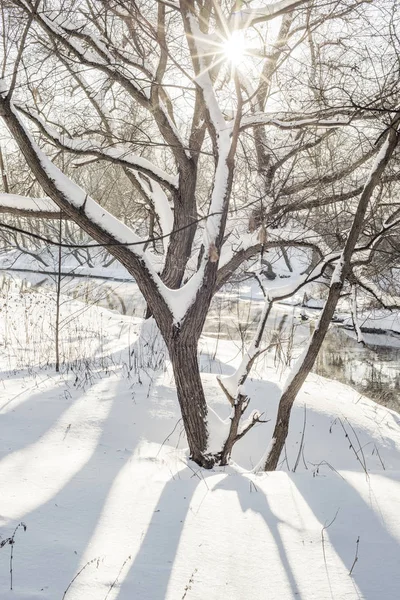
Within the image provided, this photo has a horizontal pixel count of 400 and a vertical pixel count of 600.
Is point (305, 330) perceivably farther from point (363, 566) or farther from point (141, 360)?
point (363, 566)

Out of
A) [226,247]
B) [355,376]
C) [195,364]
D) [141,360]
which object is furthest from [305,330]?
[195,364]

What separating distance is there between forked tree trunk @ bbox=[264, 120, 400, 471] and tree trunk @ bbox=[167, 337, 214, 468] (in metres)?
0.59

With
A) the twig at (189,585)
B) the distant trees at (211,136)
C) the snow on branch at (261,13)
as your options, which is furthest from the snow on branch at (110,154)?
the twig at (189,585)

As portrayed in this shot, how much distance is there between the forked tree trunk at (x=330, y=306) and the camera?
130 inches

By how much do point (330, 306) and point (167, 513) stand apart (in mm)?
2030

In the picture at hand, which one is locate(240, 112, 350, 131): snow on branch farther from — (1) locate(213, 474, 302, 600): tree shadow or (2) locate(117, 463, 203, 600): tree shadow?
(2) locate(117, 463, 203, 600): tree shadow

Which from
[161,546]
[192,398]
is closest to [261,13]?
[192,398]

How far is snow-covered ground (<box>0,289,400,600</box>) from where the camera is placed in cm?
182

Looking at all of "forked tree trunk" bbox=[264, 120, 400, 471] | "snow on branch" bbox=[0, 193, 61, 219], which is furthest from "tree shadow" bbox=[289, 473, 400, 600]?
"snow on branch" bbox=[0, 193, 61, 219]

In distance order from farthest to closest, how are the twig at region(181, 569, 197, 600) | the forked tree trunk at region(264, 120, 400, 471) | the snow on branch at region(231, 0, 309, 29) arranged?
the snow on branch at region(231, 0, 309, 29)
the forked tree trunk at region(264, 120, 400, 471)
the twig at region(181, 569, 197, 600)

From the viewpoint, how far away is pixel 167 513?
2449 millimetres

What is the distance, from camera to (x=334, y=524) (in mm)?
2328

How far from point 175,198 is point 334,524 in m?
4.50

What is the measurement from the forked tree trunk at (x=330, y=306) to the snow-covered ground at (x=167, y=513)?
52cm
